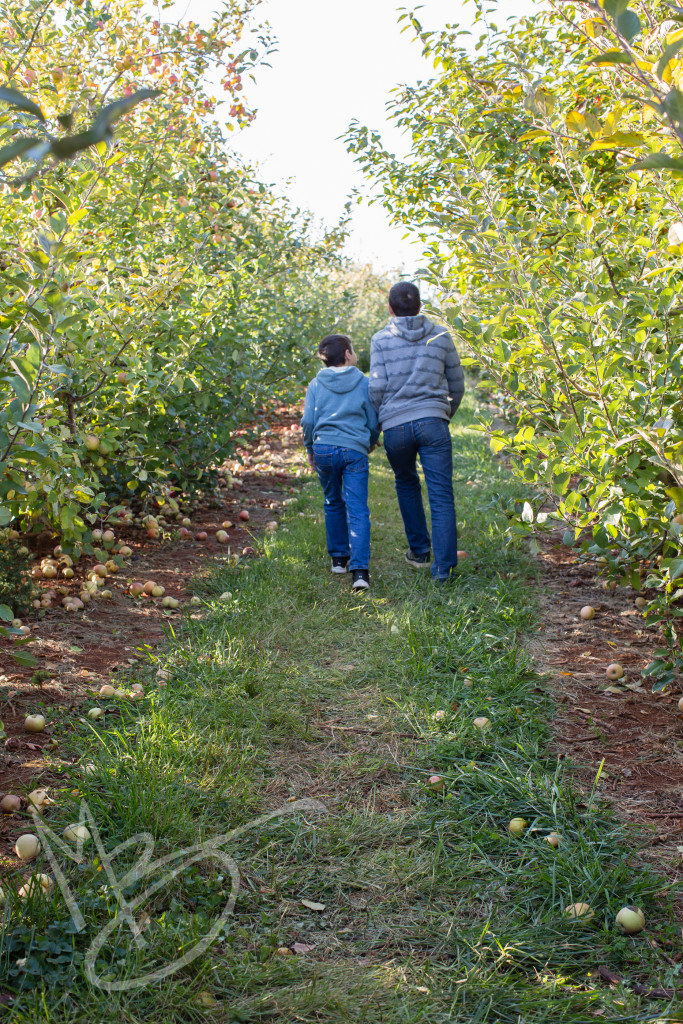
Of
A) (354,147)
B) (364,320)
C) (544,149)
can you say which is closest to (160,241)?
(354,147)

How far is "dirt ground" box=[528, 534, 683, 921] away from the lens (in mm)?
2441

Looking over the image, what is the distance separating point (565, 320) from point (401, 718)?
5.79ft

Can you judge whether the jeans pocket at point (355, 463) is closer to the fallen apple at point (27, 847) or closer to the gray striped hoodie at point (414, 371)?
the gray striped hoodie at point (414, 371)

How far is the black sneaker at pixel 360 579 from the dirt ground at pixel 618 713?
1.06 meters

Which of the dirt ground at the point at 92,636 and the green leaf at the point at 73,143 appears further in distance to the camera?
the dirt ground at the point at 92,636

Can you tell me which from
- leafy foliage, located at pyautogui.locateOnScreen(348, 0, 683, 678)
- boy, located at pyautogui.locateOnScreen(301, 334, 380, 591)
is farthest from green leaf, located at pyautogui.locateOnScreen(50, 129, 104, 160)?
boy, located at pyautogui.locateOnScreen(301, 334, 380, 591)

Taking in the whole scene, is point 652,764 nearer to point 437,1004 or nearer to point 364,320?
point 437,1004

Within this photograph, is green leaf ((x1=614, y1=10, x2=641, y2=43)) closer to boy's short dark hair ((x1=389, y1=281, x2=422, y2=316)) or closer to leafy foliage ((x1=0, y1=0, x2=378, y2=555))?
leafy foliage ((x1=0, y1=0, x2=378, y2=555))

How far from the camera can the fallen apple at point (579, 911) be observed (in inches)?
78.6

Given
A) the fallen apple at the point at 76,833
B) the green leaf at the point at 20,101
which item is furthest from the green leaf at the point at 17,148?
the fallen apple at the point at 76,833

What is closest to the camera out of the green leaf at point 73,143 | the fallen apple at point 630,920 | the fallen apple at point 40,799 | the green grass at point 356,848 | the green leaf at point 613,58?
the green leaf at point 73,143

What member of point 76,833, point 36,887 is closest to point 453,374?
point 76,833

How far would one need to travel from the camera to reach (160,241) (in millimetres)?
5652

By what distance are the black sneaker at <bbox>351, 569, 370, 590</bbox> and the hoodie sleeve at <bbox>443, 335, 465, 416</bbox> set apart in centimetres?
112
